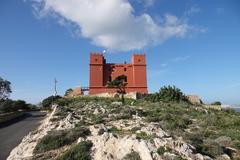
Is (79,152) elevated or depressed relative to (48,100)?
A: depressed

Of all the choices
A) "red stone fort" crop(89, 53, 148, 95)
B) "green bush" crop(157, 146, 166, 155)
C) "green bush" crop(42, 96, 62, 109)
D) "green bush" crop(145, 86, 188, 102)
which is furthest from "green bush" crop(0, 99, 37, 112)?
"green bush" crop(157, 146, 166, 155)

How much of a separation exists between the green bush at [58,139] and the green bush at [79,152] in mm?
1684

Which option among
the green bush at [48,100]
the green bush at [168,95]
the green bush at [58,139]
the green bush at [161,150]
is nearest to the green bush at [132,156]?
the green bush at [161,150]

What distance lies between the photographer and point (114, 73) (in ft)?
188

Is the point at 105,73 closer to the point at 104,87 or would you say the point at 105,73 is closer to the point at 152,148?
the point at 104,87

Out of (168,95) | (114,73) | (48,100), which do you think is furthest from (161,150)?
(48,100)

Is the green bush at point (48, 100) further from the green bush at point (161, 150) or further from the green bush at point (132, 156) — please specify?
the green bush at point (161, 150)

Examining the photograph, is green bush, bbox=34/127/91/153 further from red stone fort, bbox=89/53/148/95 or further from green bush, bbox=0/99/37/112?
red stone fort, bbox=89/53/148/95

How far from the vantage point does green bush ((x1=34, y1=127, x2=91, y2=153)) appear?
462 inches

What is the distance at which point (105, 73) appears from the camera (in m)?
56.5

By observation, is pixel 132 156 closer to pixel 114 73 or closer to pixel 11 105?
pixel 114 73

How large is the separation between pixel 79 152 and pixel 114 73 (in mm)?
47141

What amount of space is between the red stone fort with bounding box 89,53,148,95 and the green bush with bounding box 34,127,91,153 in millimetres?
40586

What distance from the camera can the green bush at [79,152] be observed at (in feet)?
32.2
